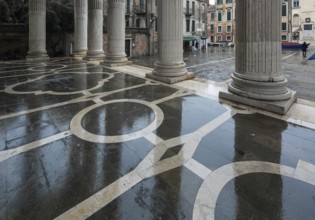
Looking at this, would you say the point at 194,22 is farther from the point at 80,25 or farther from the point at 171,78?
the point at 171,78

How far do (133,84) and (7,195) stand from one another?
657 centimetres

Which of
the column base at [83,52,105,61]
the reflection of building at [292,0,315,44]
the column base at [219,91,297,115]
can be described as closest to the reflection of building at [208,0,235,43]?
the reflection of building at [292,0,315,44]

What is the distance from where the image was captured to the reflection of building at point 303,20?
136 ft

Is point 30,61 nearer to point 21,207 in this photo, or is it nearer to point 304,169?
point 21,207

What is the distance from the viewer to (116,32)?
13719mm

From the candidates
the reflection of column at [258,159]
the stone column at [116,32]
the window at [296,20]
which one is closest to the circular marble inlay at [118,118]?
the reflection of column at [258,159]

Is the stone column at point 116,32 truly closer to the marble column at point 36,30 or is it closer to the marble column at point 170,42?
the marble column at point 170,42

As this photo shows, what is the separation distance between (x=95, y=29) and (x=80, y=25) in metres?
3.31

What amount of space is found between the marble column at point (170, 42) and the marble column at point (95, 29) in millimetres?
9122

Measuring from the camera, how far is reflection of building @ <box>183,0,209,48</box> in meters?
41.5

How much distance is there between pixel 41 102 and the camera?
6.44 meters

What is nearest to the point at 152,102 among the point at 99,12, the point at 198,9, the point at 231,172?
the point at 231,172

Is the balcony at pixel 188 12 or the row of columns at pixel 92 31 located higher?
the balcony at pixel 188 12

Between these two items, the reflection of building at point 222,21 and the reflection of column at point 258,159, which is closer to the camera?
the reflection of column at point 258,159
